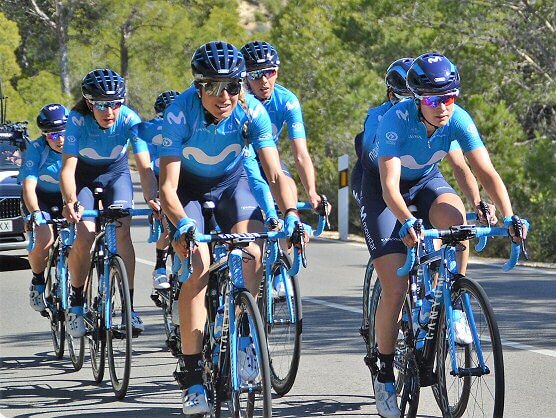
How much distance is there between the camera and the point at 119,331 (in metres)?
8.38

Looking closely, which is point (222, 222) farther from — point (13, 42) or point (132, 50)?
point (132, 50)

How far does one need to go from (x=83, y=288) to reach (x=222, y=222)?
8.03 ft

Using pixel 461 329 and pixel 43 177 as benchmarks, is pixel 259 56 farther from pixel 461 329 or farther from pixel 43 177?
pixel 461 329

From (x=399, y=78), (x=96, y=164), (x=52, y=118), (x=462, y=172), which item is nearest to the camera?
(x=462, y=172)

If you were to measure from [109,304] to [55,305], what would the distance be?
5.25 ft

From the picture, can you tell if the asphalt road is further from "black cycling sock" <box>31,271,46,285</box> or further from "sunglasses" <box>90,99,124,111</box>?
"sunglasses" <box>90,99,124,111</box>

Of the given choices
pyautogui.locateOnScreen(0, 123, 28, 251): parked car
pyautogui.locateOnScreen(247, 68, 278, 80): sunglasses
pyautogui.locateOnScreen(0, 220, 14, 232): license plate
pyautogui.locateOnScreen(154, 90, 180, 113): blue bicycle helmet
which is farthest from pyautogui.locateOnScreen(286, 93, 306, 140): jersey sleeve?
pyautogui.locateOnScreen(0, 220, 14, 232): license plate

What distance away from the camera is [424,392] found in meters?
7.94

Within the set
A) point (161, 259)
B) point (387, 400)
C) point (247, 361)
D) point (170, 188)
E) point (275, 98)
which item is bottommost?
point (387, 400)

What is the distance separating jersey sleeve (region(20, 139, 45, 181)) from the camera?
1022 centimetres

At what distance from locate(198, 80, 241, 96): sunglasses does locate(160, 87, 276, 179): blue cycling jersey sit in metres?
0.15

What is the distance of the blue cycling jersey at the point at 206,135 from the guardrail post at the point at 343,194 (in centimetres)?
1318

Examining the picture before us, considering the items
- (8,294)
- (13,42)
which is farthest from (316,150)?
(13,42)

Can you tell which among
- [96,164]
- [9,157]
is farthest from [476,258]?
[96,164]
